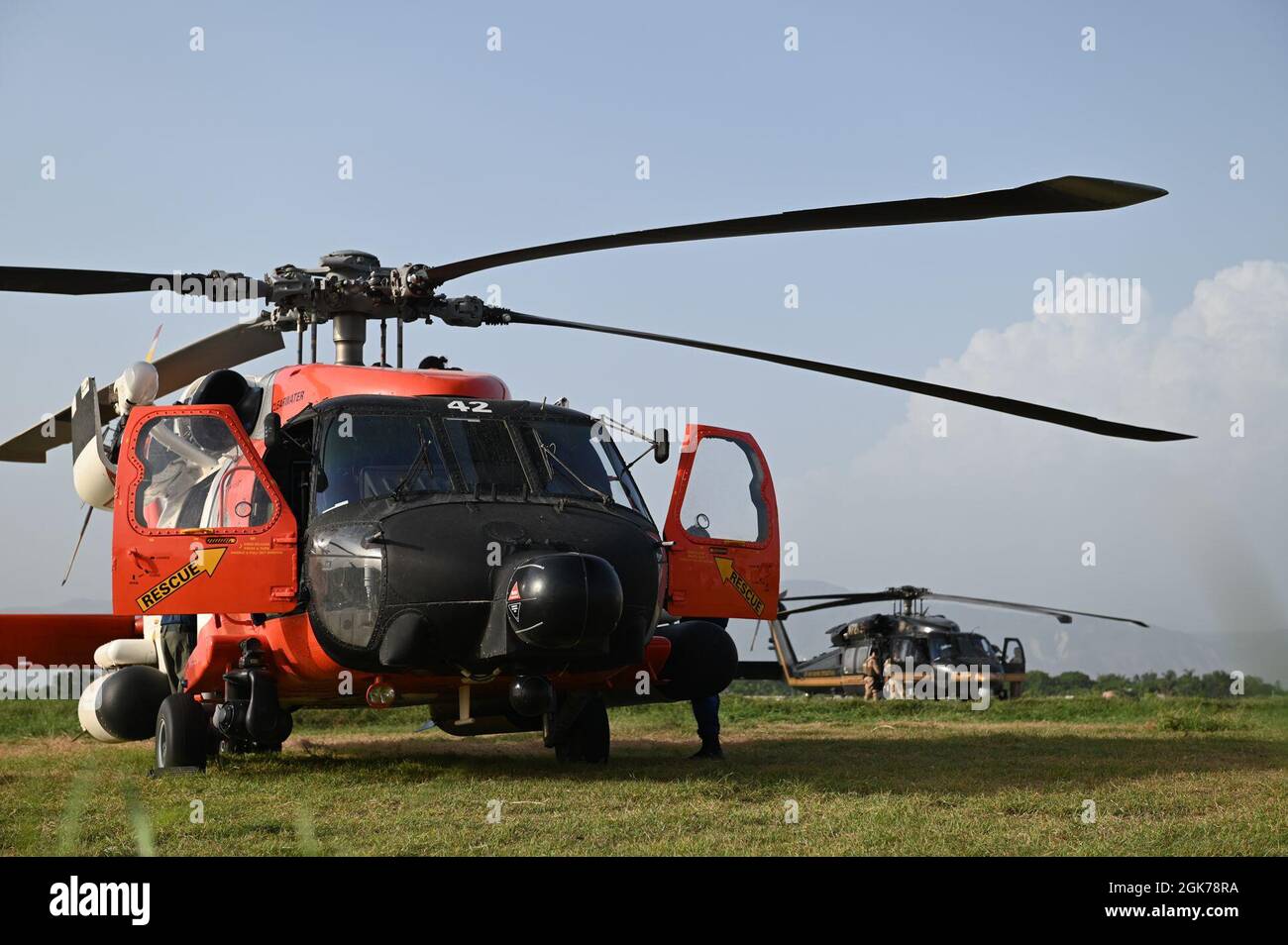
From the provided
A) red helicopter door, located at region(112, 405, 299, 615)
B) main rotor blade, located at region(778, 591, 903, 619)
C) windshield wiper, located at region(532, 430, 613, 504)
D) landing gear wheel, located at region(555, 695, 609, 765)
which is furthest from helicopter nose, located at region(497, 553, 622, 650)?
main rotor blade, located at region(778, 591, 903, 619)

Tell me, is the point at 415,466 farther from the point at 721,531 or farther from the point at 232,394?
the point at 232,394

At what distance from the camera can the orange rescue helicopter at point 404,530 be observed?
25.3 ft

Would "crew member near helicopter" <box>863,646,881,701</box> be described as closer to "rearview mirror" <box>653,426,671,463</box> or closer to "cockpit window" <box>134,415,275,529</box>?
"rearview mirror" <box>653,426,671,463</box>

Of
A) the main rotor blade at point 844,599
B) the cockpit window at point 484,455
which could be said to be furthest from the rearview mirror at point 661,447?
the main rotor blade at point 844,599

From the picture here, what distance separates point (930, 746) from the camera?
11.5 metres

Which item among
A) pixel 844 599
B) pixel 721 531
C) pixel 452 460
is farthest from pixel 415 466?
pixel 844 599

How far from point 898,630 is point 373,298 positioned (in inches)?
739

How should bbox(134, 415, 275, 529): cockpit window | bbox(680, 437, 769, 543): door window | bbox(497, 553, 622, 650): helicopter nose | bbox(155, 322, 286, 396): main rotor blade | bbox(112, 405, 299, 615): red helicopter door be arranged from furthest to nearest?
bbox(155, 322, 286, 396): main rotor blade, bbox(680, 437, 769, 543): door window, bbox(134, 415, 275, 529): cockpit window, bbox(112, 405, 299, 615): red helicopter door, bbox(497, 553, 622, 650): helicopter nose

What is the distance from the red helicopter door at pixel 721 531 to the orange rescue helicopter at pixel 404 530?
16 mm

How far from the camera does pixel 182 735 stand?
8.88 meters

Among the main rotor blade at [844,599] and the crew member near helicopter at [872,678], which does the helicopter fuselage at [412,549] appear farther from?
the crew member near helicopter at [872,678]

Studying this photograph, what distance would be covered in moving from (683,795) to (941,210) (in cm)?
355

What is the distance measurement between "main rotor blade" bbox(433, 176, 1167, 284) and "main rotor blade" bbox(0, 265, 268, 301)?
2.89 metres

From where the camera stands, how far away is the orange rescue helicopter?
771 cm
